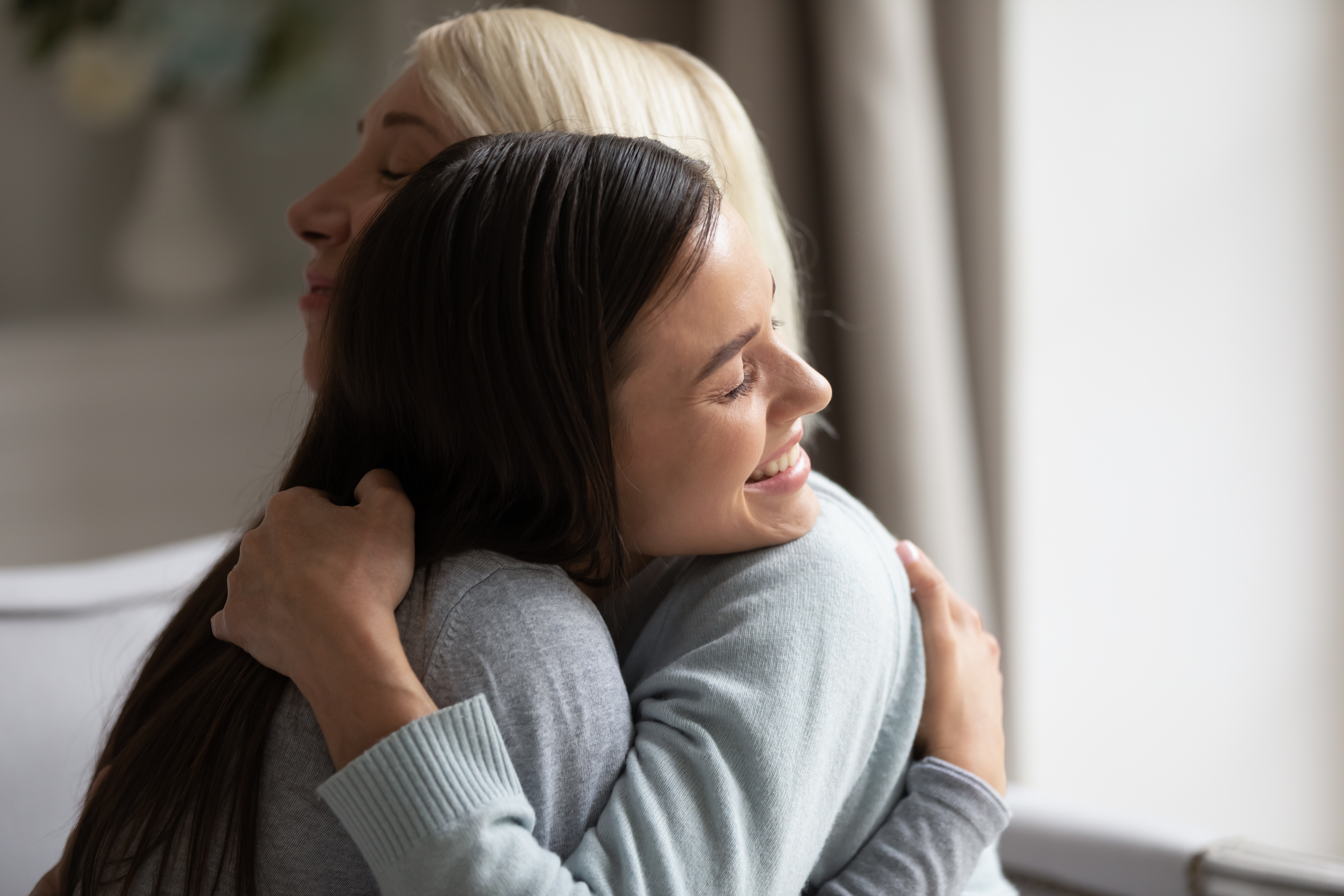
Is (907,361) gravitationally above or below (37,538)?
above

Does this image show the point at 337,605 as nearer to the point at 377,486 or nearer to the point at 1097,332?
the point at 377,486

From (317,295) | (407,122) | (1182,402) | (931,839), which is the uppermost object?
(407,122)

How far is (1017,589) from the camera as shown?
5.55 feet

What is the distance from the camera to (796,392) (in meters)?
0.74

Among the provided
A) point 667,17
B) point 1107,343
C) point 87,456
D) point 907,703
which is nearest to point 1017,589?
point 1107,343

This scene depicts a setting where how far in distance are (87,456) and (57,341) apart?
209 millimetres

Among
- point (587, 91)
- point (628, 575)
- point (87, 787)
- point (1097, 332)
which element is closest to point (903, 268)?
point (1097, 332)

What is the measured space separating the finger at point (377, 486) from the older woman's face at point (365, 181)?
0.29 metres

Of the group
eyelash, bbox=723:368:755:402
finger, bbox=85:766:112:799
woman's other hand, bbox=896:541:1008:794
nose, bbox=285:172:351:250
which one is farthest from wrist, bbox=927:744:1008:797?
nose, bbox=285:172:351:250

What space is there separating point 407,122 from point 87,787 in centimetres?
68

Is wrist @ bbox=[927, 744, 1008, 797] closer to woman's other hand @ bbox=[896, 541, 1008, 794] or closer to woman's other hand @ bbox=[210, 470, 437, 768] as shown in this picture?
woman's other hand @ bbox=[896, 541, 1008, 794]

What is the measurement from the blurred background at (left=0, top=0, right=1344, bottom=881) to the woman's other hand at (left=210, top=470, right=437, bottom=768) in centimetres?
97

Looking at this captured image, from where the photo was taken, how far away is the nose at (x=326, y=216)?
102 centimetres

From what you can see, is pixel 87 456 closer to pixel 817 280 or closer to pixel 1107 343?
pixel 817 280
